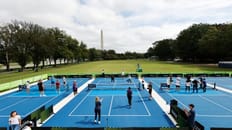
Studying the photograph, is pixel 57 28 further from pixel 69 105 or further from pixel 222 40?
pixel 69 105

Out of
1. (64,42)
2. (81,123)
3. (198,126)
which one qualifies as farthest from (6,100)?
(64,42)

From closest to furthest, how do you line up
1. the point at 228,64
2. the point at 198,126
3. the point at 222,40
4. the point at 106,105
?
the point at 198,126, the point at 106,105, the point at 228,64, the point at 222,40

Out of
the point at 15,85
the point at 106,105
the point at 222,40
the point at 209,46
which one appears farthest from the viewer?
the point at 209,46

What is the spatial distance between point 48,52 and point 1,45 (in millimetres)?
15581

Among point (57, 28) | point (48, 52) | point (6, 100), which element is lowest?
point (6, 100)

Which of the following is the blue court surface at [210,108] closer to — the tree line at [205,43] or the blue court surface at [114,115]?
the blue court surface at [114,115]

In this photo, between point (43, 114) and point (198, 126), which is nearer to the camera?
point (198, 126)

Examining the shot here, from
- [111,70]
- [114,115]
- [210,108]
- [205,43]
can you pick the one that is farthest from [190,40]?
[114,115]

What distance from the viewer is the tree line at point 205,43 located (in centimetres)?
7562

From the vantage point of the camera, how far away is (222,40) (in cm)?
7506

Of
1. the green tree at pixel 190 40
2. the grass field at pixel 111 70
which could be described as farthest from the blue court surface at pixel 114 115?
the green tree at pixel 190 40

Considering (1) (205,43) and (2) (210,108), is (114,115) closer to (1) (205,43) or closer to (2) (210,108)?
(2) (210,108)

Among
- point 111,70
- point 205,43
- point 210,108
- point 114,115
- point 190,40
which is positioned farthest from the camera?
point 190,40

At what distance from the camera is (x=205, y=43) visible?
8250 cm
